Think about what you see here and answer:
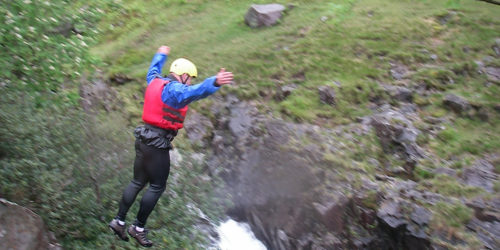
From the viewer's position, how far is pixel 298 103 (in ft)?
37.2

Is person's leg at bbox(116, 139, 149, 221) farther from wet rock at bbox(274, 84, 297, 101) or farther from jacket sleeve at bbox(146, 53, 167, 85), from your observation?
wet rock at bbox(274, 84, 297, 101)

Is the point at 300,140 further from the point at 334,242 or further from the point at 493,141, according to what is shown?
the point at 493,141

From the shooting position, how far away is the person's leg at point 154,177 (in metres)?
5.93

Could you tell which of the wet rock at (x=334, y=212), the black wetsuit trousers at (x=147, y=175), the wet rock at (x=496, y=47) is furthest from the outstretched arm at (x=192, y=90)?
the wet rock at (x=496, y=47)

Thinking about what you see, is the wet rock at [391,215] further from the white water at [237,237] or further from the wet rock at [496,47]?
the wet rock at [496,47]

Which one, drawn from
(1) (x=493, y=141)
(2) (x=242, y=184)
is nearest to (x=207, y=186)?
(2) (x=242, y=184)

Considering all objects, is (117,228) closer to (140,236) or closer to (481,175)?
(140,236)

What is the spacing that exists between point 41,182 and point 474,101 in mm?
8890

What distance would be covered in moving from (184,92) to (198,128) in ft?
18.2

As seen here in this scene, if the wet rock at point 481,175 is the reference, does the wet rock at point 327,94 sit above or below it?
below

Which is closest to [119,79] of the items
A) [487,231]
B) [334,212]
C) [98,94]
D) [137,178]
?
[98,94]

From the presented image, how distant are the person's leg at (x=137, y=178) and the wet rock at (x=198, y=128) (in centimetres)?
446

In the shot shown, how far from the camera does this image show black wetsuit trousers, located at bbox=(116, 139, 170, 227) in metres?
5.92

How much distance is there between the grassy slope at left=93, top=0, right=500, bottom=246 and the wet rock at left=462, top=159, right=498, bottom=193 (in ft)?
0.66
